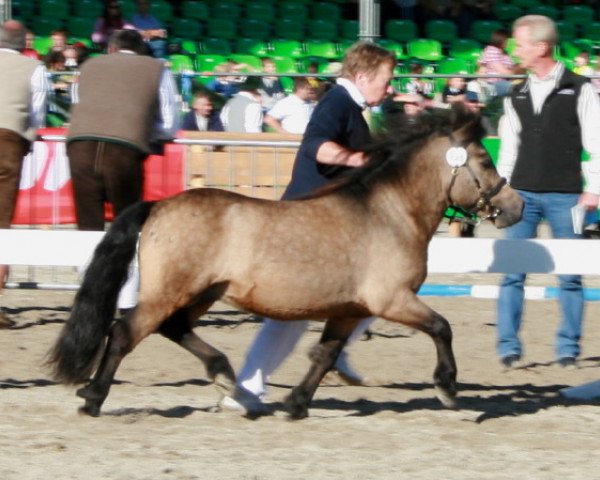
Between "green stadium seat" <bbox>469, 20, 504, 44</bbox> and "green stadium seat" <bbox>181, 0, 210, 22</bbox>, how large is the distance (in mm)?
4011

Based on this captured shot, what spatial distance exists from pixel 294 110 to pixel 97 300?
8488 millimetres

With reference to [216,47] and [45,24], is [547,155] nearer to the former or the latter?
[216,47]

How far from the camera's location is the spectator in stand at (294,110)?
A: 1455cm

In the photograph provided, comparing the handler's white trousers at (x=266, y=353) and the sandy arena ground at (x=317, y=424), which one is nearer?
the sandy arena ground at (x=317, y=424)

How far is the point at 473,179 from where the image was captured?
22.5 feet

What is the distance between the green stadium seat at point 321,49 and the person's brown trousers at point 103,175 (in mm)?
11668

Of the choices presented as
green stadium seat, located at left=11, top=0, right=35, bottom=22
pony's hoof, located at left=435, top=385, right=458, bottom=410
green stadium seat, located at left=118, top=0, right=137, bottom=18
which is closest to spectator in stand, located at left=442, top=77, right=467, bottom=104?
green stadium seat, located at left=118, top=0, right=137, bottom=18

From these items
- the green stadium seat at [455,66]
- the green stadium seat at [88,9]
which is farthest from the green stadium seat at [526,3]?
the green stadium seat at [88,9]

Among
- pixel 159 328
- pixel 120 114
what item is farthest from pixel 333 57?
pixel 159 328

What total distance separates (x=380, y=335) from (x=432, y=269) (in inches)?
70.0

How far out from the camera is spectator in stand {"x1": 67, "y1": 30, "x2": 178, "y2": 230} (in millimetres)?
8180

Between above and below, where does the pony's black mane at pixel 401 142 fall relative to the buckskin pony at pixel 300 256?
above

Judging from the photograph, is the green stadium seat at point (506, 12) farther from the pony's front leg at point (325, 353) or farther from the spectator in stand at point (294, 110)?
the pony's front leg at point (325, 353)

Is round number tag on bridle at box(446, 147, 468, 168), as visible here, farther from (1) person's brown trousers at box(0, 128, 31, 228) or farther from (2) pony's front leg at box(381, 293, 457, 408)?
(1) person's brown trousers at box(0, 128, 31, 228)
